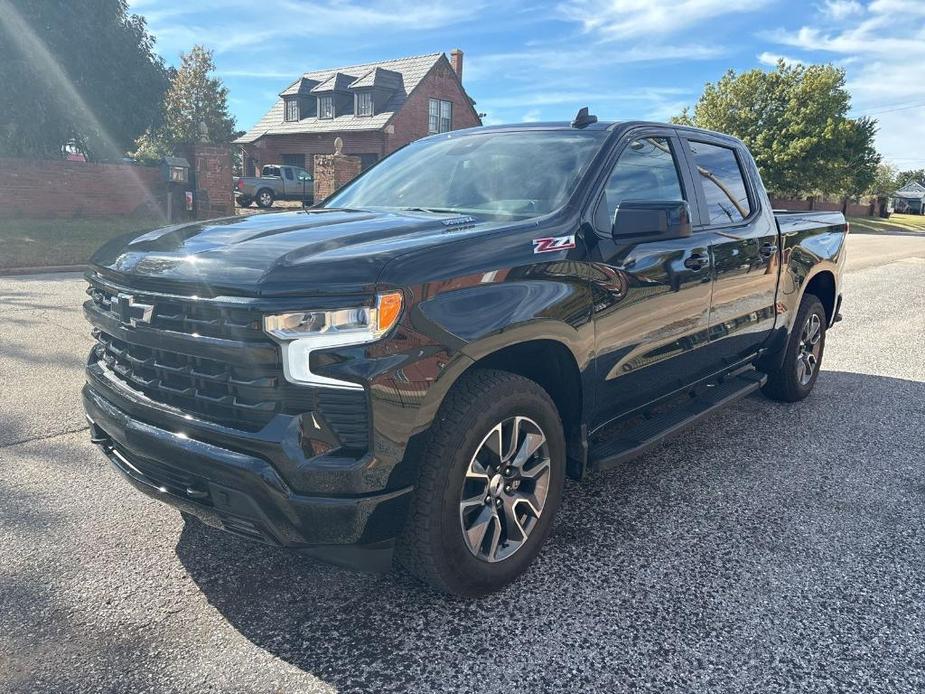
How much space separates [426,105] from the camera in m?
34.8

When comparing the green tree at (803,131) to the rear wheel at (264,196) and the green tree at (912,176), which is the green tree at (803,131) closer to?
the rear wheel at (264,196)

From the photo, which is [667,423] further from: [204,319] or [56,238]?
[56,238]

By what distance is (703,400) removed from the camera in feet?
13.4

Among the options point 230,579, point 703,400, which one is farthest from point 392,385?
point 703,400

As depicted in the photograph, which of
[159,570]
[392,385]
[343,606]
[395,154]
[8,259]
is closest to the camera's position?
[392,385]

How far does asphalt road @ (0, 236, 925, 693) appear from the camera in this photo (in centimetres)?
231

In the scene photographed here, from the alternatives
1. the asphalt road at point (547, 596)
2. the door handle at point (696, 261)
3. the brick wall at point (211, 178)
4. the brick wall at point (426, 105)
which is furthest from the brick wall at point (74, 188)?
the door handle at point (696, 261)

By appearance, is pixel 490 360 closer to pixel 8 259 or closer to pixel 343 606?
pixel 343 606

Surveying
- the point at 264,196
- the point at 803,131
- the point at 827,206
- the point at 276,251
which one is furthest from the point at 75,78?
the point at 827,206

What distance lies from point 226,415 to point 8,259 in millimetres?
12199

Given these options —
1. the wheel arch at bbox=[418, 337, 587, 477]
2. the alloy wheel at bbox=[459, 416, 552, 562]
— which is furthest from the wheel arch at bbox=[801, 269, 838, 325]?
the alloy wheel at bbox=[459, 416, 552, 562]

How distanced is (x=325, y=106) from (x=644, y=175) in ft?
119

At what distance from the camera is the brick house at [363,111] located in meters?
33.8

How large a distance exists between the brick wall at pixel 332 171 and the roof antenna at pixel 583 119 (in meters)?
14.9
